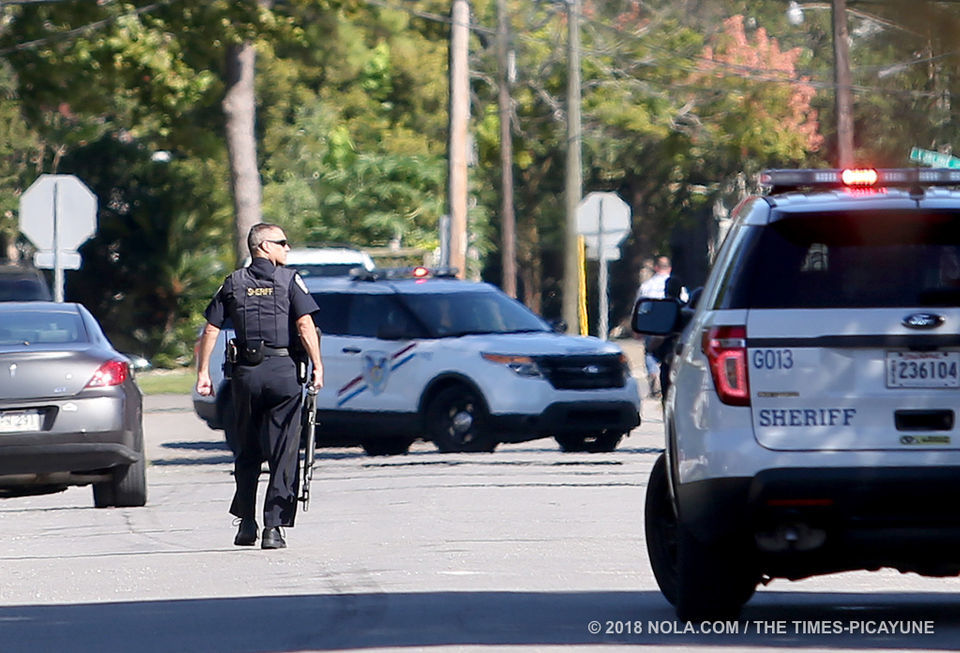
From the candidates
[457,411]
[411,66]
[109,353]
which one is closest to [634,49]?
[411,66]

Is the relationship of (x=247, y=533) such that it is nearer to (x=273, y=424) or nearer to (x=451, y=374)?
(x=273, y=424)

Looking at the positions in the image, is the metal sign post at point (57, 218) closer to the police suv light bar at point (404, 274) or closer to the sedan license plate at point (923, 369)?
the police suv light bar at point (404, 274)

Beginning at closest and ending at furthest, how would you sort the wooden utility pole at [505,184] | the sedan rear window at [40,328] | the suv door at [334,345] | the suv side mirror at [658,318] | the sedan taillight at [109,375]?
the suv side mirror at [658,318] < the sedan taillight at [109,375] < the sedan rear window at [40,328] < the suv door at [334,345] < the wooden utility pole at [505,184]

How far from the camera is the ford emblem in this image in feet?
25.1

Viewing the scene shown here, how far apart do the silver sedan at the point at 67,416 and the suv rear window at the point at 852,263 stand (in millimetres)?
7374

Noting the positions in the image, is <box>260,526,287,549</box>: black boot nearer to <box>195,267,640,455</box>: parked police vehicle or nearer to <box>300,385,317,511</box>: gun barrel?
<box>300,385,317,511</box>: gun barrel

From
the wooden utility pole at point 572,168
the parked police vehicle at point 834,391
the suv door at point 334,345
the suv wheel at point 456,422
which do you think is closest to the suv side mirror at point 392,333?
the suv door at point 334,345

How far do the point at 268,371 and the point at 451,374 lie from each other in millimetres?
7526

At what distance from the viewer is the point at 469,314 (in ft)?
66.4

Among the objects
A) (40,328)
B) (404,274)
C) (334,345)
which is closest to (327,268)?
(404,274)

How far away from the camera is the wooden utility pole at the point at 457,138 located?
1316 inches

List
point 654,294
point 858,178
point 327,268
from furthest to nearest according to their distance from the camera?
point 327,268, point 654,294, point 858,178

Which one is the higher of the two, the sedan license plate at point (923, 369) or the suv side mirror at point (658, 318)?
the suv side mirror at point (658, 318)

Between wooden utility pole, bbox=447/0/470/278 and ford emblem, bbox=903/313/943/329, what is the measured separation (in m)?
25.8
